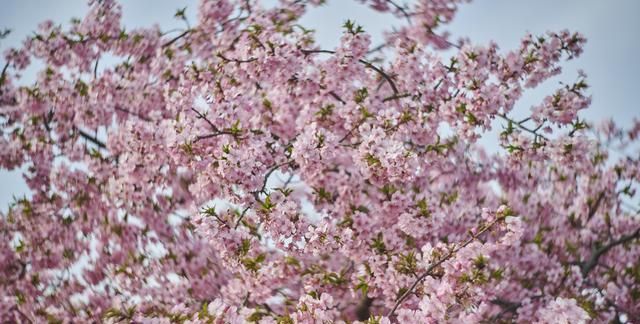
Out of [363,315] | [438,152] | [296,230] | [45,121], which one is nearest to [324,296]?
[296,230]

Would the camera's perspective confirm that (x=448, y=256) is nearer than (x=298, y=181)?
Yes

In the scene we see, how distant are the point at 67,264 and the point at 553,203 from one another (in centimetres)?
849

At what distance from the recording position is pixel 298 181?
298 inches

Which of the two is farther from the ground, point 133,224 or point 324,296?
point 133,224

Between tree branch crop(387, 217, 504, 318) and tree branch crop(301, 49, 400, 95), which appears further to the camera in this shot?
tree branch crop(301, 49, 400, 95)

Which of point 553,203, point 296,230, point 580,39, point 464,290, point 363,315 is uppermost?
point 580,39

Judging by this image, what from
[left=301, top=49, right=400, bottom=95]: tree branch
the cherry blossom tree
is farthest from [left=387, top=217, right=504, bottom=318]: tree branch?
[left=301, top=49, right=400, bottom=95]: tree branch

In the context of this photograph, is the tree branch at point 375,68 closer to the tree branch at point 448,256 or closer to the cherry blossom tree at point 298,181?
the cherry blossom tree at point 298,181

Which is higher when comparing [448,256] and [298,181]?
[298,181]

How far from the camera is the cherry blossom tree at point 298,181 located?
5.17 m

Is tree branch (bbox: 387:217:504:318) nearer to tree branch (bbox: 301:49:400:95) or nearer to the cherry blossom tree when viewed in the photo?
the cherry blossom tree

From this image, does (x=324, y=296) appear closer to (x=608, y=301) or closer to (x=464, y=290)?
(x=464, y=290)

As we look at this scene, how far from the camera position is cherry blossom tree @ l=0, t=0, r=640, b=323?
5.17 metres

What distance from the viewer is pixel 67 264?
841 cm
